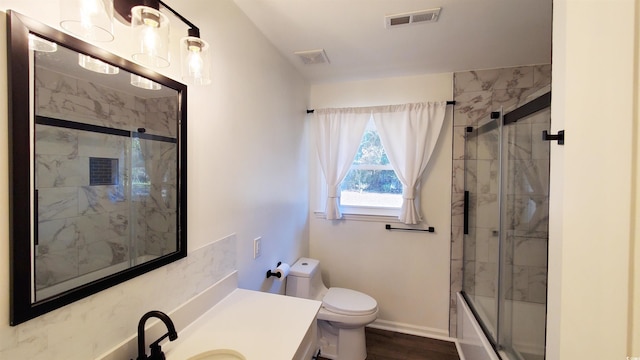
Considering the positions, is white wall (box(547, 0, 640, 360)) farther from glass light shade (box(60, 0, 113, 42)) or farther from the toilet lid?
the toilet lid

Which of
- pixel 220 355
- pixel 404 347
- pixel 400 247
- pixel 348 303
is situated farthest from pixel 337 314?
pixel 220 355

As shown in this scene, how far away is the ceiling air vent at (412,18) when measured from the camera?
4.81ft

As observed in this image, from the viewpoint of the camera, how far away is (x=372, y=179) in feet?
8.57

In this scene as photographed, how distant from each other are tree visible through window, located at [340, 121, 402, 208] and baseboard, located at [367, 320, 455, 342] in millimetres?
1170

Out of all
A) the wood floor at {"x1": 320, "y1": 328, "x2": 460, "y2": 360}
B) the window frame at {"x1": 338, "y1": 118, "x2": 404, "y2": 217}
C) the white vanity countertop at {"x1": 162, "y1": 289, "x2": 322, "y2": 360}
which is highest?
the window frame at {"x1": 338, "y1": 118, "x2": 404, "y2": 217}

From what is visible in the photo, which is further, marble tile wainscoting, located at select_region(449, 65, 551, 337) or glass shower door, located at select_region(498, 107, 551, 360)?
marble tile wainscoting, located at select_region(449, 65, 551, 337)

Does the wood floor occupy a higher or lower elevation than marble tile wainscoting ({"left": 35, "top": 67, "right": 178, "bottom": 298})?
lower

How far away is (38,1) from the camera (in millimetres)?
646

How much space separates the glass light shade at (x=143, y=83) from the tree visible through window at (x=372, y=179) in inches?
75.1

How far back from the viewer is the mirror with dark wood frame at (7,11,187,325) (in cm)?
60

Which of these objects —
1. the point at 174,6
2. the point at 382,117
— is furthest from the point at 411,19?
the point at 174,6

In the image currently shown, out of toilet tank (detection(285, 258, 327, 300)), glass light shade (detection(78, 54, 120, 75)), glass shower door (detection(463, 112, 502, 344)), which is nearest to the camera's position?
glass light shade (detection(78, 54, 120, 75))

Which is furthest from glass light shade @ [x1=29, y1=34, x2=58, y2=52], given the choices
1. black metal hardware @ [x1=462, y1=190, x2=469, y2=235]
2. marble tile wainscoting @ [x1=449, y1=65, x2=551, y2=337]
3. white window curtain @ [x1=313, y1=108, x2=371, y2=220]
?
black metal hardware @ [x1=462, y1=190, x2=469, y2=235]

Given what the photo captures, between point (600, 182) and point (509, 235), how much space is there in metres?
1.54
